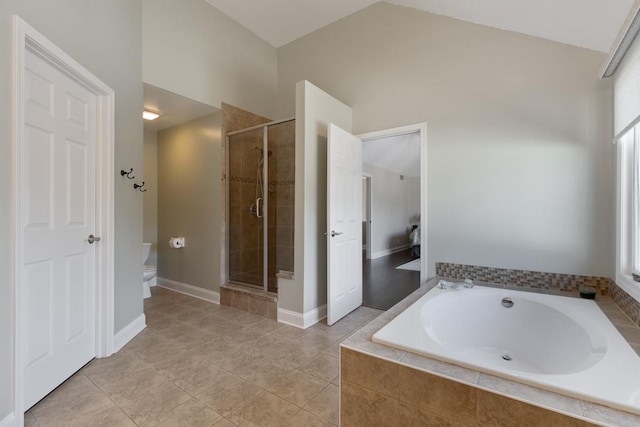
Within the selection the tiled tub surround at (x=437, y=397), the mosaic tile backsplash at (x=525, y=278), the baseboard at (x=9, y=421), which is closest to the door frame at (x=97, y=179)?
the baseboard at (x=9, y=421)

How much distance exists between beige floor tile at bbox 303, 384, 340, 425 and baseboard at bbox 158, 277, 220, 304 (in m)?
2.04

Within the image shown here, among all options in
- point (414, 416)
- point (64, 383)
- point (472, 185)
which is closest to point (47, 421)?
point (64, 383)

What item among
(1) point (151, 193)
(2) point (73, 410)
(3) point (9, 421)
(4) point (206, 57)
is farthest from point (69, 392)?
(4) point (206, 57)

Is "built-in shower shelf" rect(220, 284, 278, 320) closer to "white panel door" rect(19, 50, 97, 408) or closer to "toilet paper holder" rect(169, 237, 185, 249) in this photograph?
"toilet paper holder" rect(169, 237, 185, 249)

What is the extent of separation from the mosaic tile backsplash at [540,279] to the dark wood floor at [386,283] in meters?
0.91

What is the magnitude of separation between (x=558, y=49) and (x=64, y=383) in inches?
163

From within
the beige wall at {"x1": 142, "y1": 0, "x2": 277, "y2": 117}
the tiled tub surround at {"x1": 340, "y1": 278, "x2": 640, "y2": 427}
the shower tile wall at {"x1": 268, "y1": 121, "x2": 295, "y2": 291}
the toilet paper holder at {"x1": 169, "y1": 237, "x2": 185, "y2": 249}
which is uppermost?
the beige wall at {"x1": 142, "y1": 0, "x2": 277, "y2": 117}

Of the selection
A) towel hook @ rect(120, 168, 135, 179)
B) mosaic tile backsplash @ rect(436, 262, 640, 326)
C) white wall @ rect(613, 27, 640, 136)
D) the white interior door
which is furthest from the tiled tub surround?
towel hook @ rect(120, 168, 135, 179)

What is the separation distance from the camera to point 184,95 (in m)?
3.00

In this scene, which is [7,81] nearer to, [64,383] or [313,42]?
[64,383]

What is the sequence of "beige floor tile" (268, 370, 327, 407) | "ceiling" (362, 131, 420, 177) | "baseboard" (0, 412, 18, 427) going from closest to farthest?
1. "baseboard" (0, 412, 18, 427)
2. "beige floor tile" (268, 370, 327, 407)
3. "ceiling" (362, 131, 420, 177)

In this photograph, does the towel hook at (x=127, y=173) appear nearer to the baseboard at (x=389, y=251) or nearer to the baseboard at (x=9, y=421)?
the baseboard at (x=9, y=421)

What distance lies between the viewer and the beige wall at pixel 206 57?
2752 millimetres

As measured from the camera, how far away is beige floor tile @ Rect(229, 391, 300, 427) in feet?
4.84
